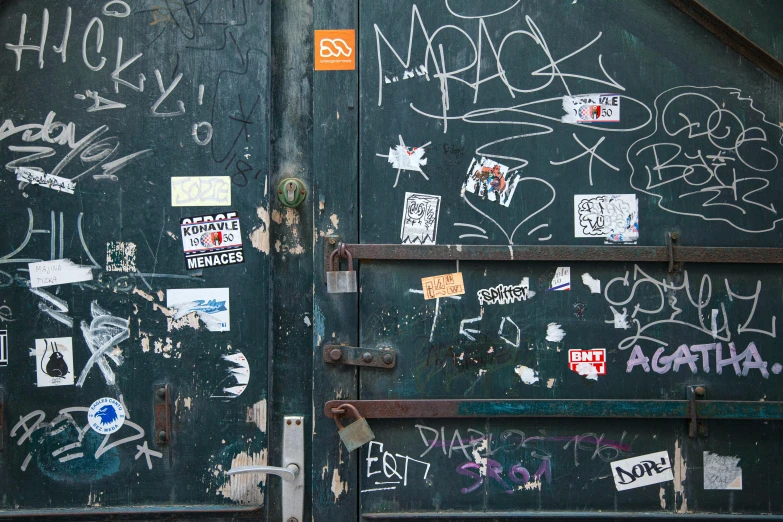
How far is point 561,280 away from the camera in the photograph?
1919 millimetres

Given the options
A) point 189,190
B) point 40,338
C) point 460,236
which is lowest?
point 40,338

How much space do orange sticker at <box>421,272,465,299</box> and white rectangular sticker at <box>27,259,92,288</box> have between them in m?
1.15

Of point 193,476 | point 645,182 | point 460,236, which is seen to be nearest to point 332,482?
point 193,476

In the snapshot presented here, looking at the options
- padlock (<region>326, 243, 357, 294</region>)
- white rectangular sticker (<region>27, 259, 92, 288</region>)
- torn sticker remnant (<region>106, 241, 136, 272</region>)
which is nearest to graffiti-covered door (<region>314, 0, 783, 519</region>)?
padlock (<region>326, 243, 357, 294</region>)

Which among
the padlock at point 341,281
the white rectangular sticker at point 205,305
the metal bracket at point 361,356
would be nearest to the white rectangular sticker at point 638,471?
the metal bracket at point 361,356

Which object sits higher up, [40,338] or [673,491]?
[40,338]

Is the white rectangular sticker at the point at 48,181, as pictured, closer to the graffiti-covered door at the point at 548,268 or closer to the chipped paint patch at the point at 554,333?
the graffiti-covered door at the point at 548,268

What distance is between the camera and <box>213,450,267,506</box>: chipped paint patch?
1.91 m

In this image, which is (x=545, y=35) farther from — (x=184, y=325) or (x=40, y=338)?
(x=40, y=338)

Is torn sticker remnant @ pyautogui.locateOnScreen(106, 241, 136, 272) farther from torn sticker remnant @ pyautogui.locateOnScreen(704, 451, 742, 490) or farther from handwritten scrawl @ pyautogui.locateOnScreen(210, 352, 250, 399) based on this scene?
torn sticker remnant @ pyautogui.locateOnScreen(704, 451, 742, 490)

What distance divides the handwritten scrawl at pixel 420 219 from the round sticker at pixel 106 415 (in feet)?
3.71

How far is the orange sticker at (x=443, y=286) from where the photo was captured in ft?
6.27

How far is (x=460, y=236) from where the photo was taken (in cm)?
192

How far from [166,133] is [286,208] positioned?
479mm
